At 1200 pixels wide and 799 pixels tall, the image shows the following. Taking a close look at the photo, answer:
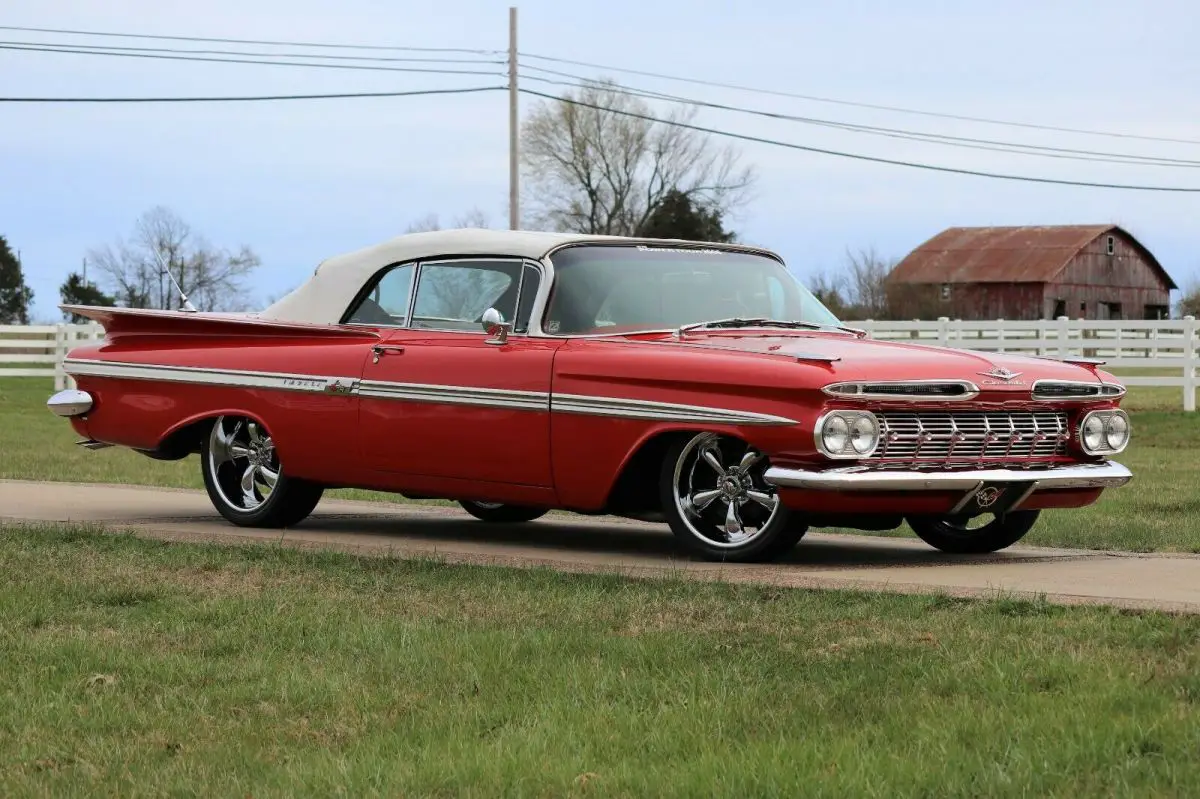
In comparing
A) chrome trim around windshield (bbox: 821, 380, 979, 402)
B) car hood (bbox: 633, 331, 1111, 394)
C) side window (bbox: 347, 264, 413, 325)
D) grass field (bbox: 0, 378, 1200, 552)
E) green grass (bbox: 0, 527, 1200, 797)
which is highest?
side window (bbox: 347, 264, 413, 325)

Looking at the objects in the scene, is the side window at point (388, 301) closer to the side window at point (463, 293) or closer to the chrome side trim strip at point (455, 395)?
the side window at point (463, 293)

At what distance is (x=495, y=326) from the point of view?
9.65m

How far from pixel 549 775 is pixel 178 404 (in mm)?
6939

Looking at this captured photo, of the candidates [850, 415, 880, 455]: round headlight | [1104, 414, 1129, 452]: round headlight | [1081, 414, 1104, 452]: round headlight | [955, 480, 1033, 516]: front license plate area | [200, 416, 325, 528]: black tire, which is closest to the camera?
[850, 415, 880, 455]: round headlight

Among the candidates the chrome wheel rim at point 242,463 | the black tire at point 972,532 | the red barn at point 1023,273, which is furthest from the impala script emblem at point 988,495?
the red barn at point 1023,273

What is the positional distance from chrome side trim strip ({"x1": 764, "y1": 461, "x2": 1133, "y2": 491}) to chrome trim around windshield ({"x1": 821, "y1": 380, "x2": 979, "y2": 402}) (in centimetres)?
32

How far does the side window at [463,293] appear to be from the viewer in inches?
390

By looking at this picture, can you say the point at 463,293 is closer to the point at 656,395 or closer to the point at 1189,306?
the point at 656,395

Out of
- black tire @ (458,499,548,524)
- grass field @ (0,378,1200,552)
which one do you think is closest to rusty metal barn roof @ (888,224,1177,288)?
grass field @ (0,378,1200,552)

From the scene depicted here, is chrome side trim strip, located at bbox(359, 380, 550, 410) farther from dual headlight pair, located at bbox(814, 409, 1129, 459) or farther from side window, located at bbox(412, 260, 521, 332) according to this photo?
dual headlight pair, located at bbox(814, 409, 1129, 459)

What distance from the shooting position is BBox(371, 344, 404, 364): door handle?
10133 millimetres

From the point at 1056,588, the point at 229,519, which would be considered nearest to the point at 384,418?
the point at 229,519

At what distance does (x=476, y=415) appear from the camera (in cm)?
962

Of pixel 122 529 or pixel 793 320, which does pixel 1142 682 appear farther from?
pixel 122 529
